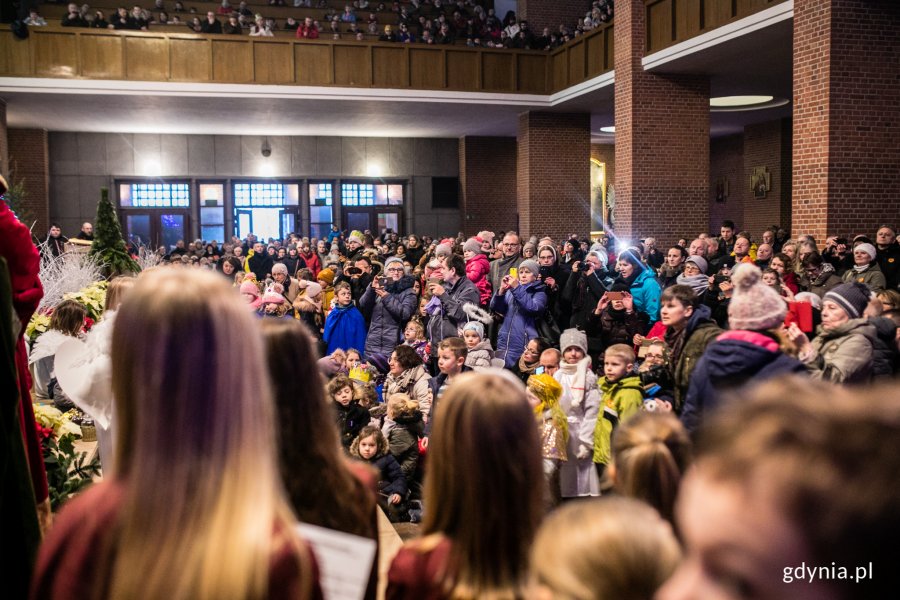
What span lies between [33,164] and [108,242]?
15241mm

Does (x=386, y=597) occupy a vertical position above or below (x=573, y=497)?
above

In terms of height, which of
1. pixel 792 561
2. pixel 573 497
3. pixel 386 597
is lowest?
pixel 573 497

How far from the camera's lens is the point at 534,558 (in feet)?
5.02

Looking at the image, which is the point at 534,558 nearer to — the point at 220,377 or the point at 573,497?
the point at 220,377

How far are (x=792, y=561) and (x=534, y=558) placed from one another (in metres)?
0.85

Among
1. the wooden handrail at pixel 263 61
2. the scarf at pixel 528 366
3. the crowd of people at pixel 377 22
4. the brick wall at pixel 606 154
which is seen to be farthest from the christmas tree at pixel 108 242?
the brick wall at pixel 606 154

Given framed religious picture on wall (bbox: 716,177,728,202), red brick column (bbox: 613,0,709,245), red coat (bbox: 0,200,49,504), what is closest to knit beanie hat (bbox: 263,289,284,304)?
red coat (bbox: 0,200,49,504)

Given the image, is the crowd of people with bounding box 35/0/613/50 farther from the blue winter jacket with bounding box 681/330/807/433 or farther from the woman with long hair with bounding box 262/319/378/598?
the woman with long hair with bounding box 262/319/378/598

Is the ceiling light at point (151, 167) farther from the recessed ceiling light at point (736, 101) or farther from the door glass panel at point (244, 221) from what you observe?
the recessed ceiling light at point (736, 101)

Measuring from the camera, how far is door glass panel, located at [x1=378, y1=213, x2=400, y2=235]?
86.4 feet

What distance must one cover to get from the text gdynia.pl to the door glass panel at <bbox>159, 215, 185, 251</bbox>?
83.9 ft

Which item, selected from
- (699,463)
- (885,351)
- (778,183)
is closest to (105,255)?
(885,351)

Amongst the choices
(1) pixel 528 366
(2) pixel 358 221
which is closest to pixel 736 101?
(2) pixel 358 221

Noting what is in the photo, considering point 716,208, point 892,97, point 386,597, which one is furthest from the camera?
point 716,208
